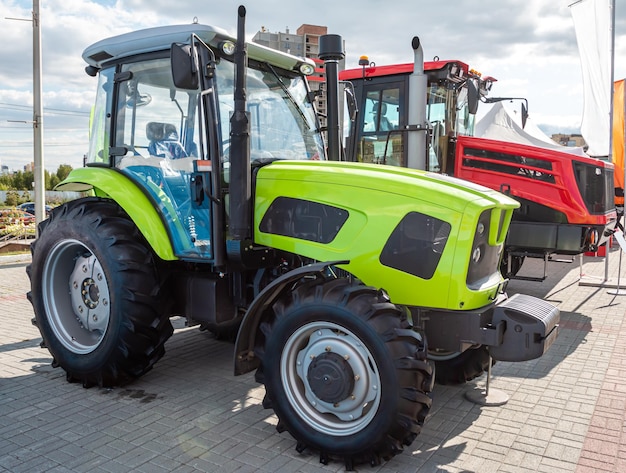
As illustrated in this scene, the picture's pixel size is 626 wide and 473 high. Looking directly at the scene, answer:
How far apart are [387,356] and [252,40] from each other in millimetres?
2802

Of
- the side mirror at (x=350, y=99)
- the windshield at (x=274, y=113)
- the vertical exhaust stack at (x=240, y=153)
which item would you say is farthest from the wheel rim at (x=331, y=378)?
the side mirror at (x=350, y=99)

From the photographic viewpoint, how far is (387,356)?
3.11 meters

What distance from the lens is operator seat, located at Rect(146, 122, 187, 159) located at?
430 cm

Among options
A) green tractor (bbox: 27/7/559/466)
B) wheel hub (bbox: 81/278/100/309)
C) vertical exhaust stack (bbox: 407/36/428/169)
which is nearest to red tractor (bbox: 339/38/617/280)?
vertical exhaust stack (bbox: 407/36/428/169)

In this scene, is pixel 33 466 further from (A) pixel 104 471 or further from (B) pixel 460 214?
(B) pixel 460 214

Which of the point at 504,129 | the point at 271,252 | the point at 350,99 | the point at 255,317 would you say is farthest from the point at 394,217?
the point at 504,129

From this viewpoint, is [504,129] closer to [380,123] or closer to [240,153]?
[380,123]

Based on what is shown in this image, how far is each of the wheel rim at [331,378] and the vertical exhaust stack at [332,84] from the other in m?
1.89

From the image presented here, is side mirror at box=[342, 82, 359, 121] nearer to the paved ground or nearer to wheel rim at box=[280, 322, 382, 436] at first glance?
wheel rim at box=[280, 322, 382, 436]

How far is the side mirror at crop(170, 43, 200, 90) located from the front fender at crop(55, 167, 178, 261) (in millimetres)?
1136

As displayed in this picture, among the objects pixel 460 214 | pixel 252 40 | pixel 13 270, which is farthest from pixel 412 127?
pixel 13 270

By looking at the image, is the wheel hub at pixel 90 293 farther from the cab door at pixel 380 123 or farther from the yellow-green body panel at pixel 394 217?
the cab door at pixel 380 123

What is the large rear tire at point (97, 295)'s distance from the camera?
4.28 metres

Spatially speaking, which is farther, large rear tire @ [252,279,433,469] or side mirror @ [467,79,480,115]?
side mirror @ [467,79,480,115]
